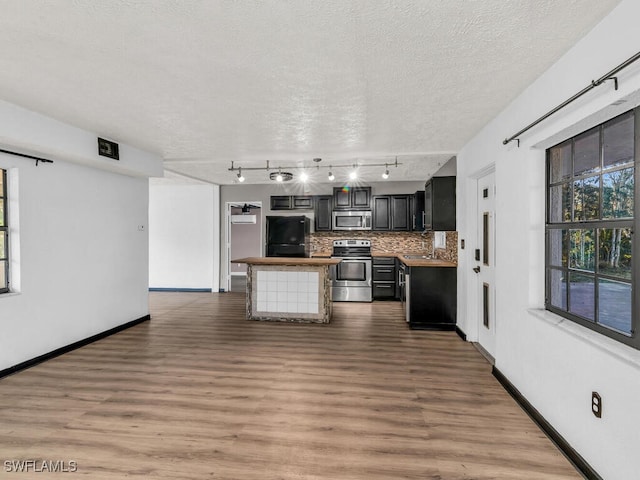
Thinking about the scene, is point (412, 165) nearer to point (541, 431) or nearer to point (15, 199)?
point (541, 431)

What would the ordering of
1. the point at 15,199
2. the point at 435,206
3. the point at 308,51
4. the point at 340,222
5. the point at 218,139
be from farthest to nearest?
the point at 340,222
the point at 435,206
the point at 218,139
the point at 15,199
the point at 308,51

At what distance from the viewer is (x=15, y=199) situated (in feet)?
10.7

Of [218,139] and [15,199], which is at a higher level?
[218,139]

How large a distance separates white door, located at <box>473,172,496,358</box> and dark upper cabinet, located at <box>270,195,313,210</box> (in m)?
3.85

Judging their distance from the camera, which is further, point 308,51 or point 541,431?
point 541,431

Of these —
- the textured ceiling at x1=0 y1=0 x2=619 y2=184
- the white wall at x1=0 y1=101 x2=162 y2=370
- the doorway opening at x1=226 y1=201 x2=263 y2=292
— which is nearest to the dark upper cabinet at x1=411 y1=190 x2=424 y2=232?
the textured ceiling at x1=0 y1=0 x2=619 y2=184

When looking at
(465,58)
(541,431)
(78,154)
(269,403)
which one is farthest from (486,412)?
(78,154)

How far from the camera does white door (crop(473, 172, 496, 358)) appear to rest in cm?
354

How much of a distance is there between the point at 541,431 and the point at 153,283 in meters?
7.66

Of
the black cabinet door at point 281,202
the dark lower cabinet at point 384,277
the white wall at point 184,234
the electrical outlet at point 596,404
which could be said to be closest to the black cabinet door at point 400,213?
the dark lower cabinet at point 384,277

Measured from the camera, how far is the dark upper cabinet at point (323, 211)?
6.89 meters

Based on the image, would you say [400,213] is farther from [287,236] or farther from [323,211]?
[287,236]

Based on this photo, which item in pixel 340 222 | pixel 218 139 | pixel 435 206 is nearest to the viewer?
pixel 218 139

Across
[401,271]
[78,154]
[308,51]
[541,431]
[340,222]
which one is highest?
[308,51]
